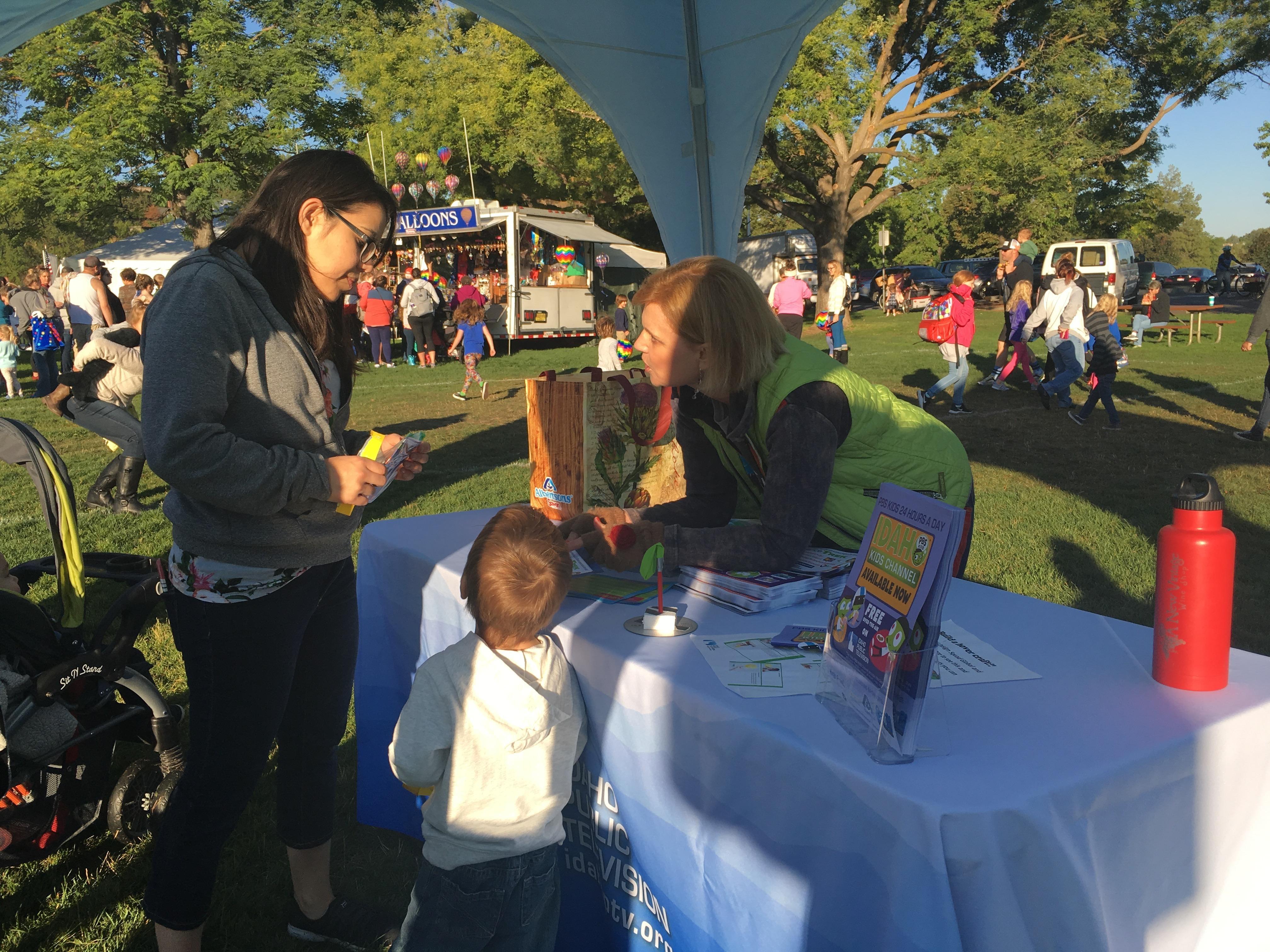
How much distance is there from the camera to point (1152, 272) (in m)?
26.9

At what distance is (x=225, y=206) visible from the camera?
30.7 metres

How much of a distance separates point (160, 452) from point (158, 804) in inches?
69.2

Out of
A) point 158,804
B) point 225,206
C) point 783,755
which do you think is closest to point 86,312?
point 158,804

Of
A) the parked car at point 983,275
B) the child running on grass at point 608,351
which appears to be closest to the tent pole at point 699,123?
the child running on grass at point 608,351

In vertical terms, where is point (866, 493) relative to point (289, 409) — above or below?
below

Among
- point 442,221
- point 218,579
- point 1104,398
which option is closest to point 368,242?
point 218,579

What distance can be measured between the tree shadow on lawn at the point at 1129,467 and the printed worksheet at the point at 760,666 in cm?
309

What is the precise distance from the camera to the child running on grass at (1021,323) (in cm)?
1217

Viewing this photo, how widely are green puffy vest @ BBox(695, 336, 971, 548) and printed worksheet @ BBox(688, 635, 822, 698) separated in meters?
0.47

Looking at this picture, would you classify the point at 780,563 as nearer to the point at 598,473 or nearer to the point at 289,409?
the point at 598,473

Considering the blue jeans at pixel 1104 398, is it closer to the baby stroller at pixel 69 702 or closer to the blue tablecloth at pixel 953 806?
the blue tablecloth at pixel 953 806

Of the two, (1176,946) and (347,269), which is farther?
(347,269)

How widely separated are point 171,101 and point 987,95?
77.4ft

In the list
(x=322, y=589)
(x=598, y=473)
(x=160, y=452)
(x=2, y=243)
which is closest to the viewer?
(x=160, y=452)
